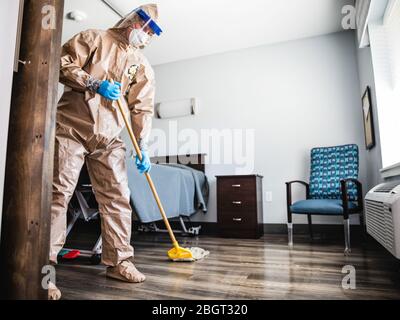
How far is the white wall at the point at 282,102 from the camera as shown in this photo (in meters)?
3.16

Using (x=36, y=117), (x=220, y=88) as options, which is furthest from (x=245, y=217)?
(x=36, y=117)

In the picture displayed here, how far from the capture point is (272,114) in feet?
11.3

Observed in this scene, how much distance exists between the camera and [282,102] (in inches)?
135

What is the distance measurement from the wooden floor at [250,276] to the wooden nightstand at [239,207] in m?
0.51

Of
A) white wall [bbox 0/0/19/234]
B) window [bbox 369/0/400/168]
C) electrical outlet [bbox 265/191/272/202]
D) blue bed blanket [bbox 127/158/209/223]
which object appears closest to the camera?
white wall [bbox 0/0/19/234]

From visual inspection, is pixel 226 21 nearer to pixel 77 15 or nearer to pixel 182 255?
pixel 77 15

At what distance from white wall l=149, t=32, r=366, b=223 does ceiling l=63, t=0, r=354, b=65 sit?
0.63 ft

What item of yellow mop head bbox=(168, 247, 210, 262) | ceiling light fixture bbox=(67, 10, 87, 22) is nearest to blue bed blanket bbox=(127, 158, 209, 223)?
yellow mop head bbox=(168, 247, 210, 262)

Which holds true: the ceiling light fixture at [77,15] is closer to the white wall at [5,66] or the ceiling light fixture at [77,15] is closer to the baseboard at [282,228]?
the white wall at [5,66]

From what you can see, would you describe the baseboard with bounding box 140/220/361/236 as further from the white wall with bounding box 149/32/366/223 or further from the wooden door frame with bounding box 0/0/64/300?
the wooden door frame with bounding box 0/0/64/300

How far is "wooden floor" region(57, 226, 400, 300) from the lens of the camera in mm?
1300

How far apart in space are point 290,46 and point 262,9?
2.48 ft

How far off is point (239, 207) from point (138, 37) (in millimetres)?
2054

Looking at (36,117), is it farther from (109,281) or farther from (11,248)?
(109,281)
